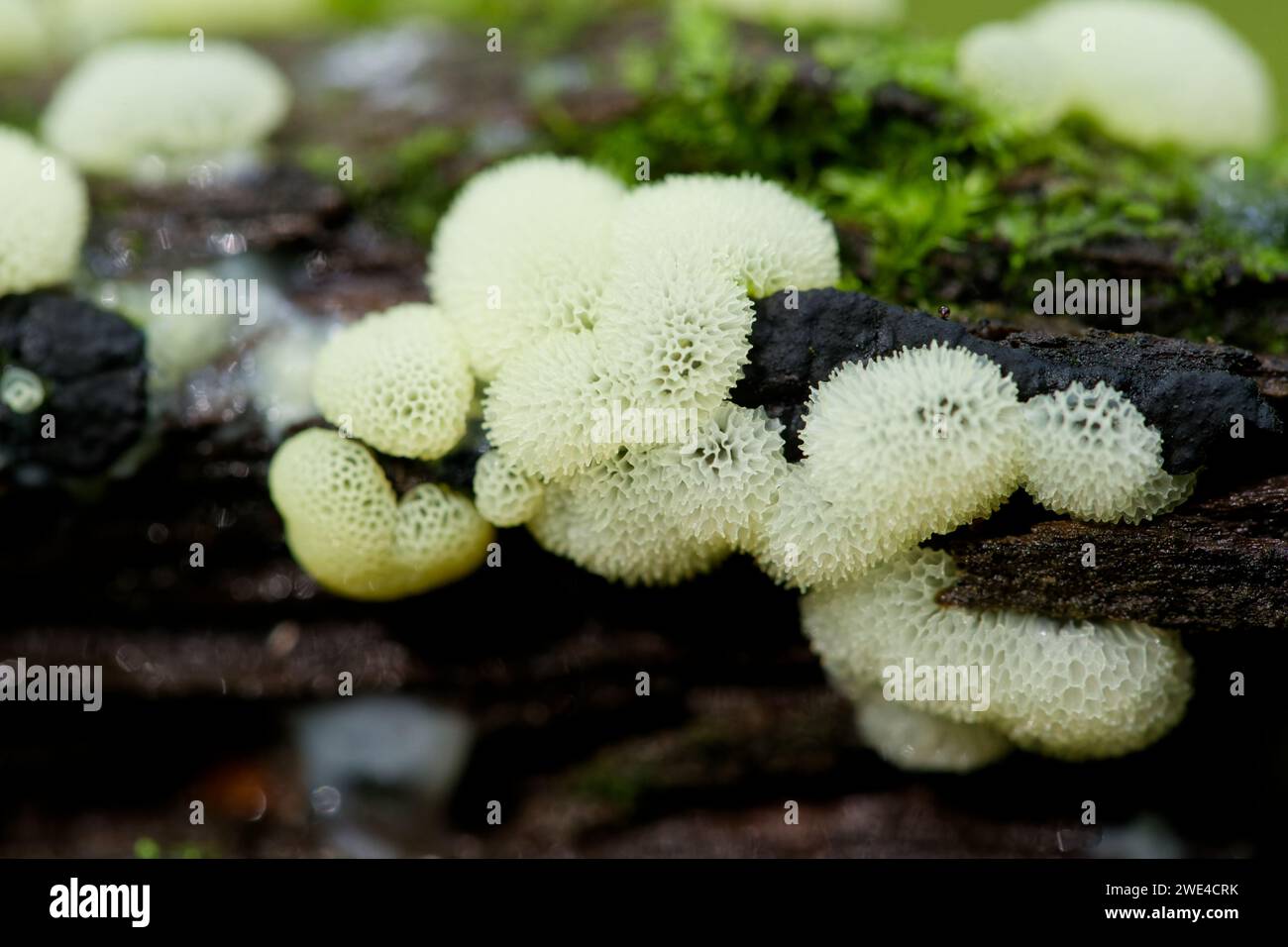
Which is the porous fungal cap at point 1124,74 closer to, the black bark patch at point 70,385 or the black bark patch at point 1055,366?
the black bark patch at point 1055,366

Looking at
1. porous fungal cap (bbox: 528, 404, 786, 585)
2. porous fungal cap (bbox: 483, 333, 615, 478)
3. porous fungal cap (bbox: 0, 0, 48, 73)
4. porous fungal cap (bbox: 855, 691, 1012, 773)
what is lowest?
porous fungal cap (bbox: 855, 691, 1012, 773)

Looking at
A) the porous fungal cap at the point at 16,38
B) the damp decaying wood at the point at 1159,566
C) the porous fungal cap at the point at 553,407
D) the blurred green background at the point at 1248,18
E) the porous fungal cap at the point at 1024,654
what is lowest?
the porous fungal cap at the point at 1024,654

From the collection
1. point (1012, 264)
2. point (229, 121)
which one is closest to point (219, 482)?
point (229, 121)

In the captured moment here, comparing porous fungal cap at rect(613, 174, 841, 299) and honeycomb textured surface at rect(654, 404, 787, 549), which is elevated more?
porous fungal cap at rect(613, 174, 841, 299)

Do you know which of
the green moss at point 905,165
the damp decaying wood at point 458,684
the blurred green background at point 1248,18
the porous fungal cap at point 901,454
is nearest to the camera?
the porous fungal cap at point 901,454

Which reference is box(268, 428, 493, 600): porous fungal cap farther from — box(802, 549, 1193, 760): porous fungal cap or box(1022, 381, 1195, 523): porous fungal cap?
box(1022, 381, 1195, 523): porous fungal cap

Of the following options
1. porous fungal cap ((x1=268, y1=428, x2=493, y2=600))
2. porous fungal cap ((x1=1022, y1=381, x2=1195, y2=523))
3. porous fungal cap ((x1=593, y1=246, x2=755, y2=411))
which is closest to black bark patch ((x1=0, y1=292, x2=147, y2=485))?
porous fungal cap ((x1=268, y1=428, x2=493, y2=600))

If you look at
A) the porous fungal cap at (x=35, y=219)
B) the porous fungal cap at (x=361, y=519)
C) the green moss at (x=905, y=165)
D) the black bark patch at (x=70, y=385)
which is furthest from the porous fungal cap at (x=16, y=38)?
the porous fungal cap at (x=361, y=519)
